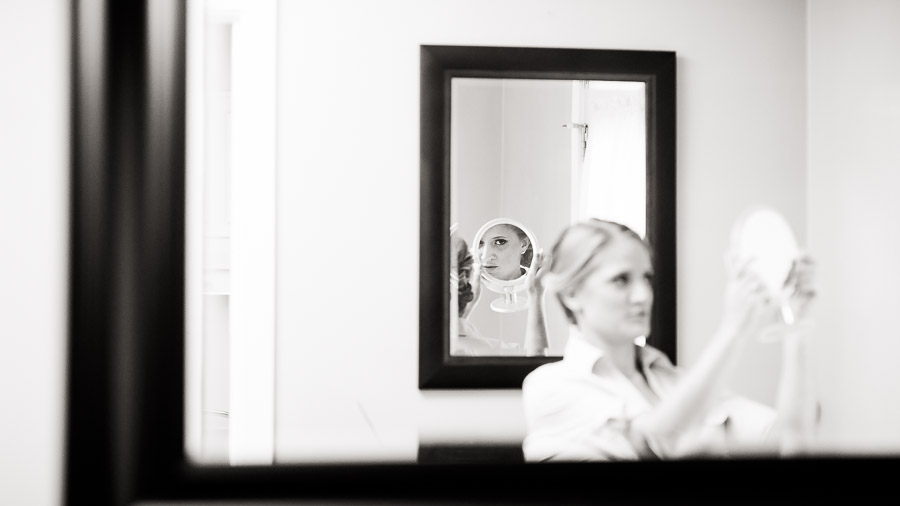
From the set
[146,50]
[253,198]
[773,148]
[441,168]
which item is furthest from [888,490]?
[146,50]

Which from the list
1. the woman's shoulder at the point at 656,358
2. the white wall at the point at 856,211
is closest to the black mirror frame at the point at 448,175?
the woman's shoulder at the point at 656,358

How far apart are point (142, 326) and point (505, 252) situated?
0.82ft

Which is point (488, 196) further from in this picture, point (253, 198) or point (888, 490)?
point (888, 490)

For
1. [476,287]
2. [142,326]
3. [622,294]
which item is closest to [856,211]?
[622,294]

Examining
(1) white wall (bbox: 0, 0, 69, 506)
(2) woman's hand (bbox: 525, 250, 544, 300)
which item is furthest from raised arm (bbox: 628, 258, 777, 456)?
(1) white wall (bbox: 0, 0, 69, 506)

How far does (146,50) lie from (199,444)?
0.87 ft

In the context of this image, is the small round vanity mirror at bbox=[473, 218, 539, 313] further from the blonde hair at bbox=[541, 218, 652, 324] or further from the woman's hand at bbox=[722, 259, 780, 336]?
the woman's hand at bbox=[722, 259, 780, 336]

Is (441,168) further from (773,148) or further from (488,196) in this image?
(773,148)

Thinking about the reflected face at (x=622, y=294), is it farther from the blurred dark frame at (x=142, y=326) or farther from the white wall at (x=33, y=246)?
the white wall at (x=33, y=246)

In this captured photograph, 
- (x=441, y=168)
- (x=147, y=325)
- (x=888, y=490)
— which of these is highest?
(x=441, y=168)

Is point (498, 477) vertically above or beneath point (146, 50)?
beneath

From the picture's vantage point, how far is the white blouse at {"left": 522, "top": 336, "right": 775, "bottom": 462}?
1.55 feet

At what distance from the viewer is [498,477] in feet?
1.53

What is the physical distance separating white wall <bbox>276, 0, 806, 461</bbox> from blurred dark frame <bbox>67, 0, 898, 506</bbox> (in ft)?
0.09
